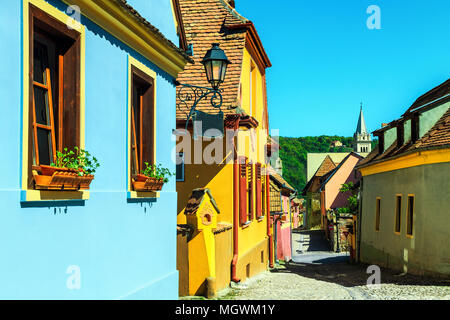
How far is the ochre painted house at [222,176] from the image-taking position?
A: 10250mm

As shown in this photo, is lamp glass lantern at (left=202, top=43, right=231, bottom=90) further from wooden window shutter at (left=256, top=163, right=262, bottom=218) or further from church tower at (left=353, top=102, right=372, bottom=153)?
church tower at (left=353, top=102, right=372, bottom=153)

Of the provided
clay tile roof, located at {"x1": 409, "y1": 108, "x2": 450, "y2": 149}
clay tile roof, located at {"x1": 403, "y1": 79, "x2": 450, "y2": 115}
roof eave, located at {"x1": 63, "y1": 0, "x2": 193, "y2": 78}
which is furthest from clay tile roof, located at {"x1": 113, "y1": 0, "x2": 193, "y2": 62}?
clay tile roof, located at {"x1": 403, "y1": 79, "x2": 450, "y2": 115}

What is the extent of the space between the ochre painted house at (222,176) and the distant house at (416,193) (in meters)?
4.97

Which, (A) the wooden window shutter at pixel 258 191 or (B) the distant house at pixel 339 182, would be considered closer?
(A) the wooden window shutter at pixel 258 191

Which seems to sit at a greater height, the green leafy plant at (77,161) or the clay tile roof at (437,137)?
the clay tile roof at (437,137)

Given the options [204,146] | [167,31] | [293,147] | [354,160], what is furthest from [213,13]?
[293,147]

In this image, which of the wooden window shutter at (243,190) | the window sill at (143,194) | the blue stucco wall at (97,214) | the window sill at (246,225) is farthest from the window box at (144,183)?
the window sill at (246,225)

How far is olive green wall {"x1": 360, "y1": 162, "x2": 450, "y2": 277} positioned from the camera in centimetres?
1352

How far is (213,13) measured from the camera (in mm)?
14523

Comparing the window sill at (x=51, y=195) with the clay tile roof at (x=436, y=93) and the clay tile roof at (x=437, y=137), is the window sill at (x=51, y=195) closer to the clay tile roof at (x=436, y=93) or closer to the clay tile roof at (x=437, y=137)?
the clay tile roof at (x=437, y=137)

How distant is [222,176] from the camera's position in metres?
12.7

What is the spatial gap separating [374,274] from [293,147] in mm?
111753

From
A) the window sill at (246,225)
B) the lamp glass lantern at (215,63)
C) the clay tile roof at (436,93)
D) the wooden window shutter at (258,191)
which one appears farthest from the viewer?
the clay tile roof at (436,93)
